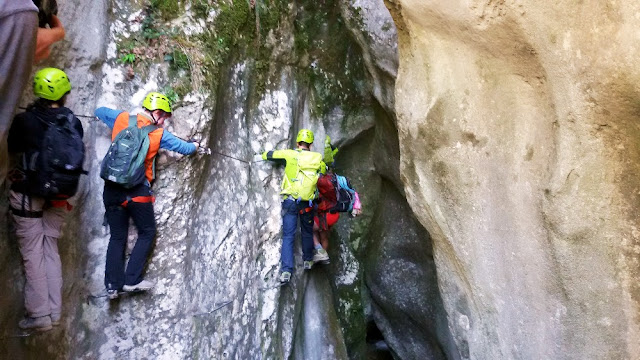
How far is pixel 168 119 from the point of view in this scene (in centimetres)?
581

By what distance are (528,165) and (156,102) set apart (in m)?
3.56

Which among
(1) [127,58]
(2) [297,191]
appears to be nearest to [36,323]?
(1) [127,58]

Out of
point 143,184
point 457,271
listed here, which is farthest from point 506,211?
point 143,184

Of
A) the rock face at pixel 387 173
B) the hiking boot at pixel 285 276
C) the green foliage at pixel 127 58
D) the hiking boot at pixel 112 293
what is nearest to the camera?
the rock face at pixel 387 173

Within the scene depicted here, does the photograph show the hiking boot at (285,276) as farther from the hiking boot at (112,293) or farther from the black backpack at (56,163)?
the black backpack at (56,163)

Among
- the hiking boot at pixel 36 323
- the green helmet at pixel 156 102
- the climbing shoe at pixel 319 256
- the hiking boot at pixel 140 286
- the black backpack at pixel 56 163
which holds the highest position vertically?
the green helmet at pixel 156 102

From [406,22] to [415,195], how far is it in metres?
1.81

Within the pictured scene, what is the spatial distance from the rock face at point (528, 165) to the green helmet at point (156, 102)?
243 centimetres

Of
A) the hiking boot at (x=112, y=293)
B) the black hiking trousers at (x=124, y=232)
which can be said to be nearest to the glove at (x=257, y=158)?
the black hiking trousers at (x=124, y=232)

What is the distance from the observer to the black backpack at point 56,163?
4355mm

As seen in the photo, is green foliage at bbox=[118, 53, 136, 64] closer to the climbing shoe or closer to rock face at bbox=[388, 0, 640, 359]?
rock face at bbox=[388, 0, 640, 359]

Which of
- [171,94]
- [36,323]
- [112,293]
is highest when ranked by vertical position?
[171,94]

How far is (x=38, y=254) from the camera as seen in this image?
452 centimetres

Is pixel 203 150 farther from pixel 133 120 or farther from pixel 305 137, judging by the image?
pixel 305 137
